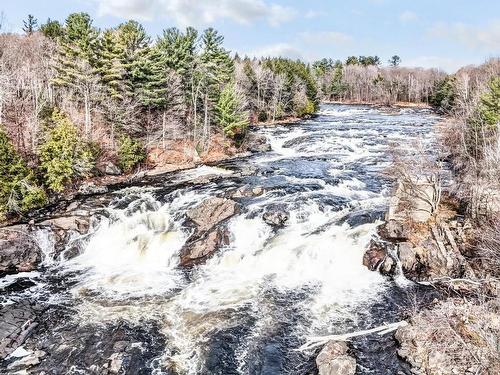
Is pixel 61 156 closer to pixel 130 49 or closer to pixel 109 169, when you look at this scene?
pixel 109 169

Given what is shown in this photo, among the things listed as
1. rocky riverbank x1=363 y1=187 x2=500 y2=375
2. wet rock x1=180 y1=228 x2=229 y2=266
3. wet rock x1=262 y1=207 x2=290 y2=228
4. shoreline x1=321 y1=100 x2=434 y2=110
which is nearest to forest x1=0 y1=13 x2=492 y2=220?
wet rock x1=180 y1=228 x2=229 y2=266

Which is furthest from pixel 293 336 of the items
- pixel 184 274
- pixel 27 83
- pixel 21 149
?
pixel 27 83

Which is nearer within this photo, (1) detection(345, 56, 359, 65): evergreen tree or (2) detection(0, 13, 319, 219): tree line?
(2) detection(0, 13, 319, 219): tree line

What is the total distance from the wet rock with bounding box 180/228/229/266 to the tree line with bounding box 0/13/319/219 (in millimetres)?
13632

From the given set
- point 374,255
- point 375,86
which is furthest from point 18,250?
point 375,86

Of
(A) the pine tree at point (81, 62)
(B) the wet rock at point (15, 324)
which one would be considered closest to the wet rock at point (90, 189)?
(A) the pine tree at point (81, 62)

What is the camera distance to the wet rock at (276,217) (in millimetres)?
29234

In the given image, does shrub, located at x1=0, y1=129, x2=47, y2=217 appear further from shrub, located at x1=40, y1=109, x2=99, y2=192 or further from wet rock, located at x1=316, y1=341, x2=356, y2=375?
wet rock, located at x1=316, y1=341, x2=356, y2=375

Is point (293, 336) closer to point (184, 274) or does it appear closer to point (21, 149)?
point (184, 274)

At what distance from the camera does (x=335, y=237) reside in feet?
87.5

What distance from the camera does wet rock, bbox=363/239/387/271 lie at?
947 inches

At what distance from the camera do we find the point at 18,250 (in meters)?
26.6

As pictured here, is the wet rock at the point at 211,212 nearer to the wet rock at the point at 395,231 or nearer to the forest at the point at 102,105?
the wet rock at the point at 395,231

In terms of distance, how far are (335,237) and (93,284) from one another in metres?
14.9
